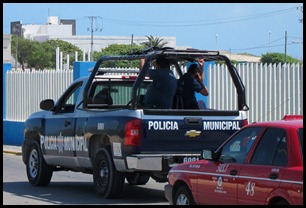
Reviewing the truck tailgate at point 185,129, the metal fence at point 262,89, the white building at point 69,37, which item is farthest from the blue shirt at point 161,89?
the white building at point 69,37

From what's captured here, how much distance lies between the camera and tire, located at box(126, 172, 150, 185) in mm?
13288

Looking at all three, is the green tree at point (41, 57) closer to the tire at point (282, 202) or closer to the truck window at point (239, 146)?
the truck window at point (239, 146)

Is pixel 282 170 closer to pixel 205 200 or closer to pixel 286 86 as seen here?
pixel 205 200

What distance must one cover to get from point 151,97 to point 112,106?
172cm

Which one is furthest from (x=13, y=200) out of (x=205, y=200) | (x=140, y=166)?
(x=205, y=200)

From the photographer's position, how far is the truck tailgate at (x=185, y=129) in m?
12.7

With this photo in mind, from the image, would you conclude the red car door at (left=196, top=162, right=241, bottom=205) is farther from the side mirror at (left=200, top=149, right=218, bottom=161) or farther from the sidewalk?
the sidewalk

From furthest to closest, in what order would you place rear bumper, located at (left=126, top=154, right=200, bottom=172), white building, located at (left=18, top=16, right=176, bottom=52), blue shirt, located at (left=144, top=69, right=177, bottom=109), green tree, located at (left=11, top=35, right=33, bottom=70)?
white building, located at (left=18, top=16, right=176, bottom=52), green tree, located at (left=11, top=35, right=33, bottom=70), blue shirt, located at (left=144, top=69, right=177, bottom=109), rear bumper, located at (left=126, top=154, right=200, bottom=172)

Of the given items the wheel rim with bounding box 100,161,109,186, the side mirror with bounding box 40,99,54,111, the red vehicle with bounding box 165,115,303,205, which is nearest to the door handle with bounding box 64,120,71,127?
the side mirror with bounding box 40,99,54,111

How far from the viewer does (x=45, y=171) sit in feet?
51.0

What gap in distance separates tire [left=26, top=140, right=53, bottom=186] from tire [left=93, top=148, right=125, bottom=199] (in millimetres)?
2247

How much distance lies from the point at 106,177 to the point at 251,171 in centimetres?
458

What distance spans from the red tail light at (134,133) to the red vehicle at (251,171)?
1.84 metres

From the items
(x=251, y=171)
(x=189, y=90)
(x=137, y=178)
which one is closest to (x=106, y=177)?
(x=137, y=178)
